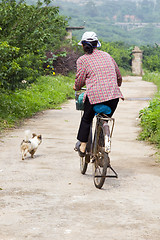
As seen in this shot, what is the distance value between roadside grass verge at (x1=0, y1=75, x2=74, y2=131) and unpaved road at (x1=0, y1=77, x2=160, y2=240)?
3.06m

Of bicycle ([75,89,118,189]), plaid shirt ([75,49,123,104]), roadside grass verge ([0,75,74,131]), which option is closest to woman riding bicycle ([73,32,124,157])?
plaid shirt ([75,49,123,104])

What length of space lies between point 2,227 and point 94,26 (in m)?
144

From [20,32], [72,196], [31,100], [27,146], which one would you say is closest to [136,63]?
[31,100]

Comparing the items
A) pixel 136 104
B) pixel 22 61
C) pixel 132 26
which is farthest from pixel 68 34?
pixel 132 26

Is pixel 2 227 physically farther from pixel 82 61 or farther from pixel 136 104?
pixel 136 104

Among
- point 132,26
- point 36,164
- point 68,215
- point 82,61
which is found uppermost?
point 82,61

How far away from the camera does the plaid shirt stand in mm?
6207

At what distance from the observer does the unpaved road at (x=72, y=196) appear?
4543 mm

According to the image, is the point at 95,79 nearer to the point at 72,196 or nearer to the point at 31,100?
the point at 72,196

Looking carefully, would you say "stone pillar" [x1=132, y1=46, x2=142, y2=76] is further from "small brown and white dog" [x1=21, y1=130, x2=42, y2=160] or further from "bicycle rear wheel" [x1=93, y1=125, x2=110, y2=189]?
"bicycle rear wheel" [x1=93, y1=125, x2=110, y2=189]

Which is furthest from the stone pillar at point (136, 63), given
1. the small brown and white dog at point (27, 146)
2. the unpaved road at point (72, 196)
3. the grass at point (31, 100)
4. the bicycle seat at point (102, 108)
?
the bicycle seat at point (102, 108)

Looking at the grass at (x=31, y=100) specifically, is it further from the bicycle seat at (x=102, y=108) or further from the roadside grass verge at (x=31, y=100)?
the bicycle seat at (x=102, y=108)

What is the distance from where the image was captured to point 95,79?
628cm

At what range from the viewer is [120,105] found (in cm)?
1909
